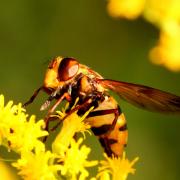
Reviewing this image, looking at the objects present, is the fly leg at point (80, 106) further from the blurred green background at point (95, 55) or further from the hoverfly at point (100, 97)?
the blurred green background at point (95, 55)

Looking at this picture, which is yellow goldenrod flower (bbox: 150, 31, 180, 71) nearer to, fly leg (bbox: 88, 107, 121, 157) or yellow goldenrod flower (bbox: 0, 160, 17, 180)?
yellow goldenrod flower (bbox: 0, 160, 17, 180)

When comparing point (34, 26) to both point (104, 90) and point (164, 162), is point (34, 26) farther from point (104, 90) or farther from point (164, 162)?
point (104, 90)

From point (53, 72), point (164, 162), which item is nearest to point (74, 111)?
point (53, 72)

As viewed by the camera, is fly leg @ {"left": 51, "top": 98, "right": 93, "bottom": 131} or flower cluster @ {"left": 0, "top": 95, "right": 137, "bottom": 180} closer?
flower cluster @ {"left": 0, "top": 95, "right": 137, "bottom": 180}

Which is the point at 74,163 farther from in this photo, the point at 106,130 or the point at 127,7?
the point at 127,7

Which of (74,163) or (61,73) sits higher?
(61,73)

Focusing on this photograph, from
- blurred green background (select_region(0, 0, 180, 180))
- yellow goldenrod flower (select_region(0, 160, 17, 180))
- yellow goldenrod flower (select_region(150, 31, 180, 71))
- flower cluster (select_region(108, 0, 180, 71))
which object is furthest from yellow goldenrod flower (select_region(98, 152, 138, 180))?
blurred green background (select_region(0, 0, 180, 180))

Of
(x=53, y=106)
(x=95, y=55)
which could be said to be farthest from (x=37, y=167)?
(x=95, y=55)
